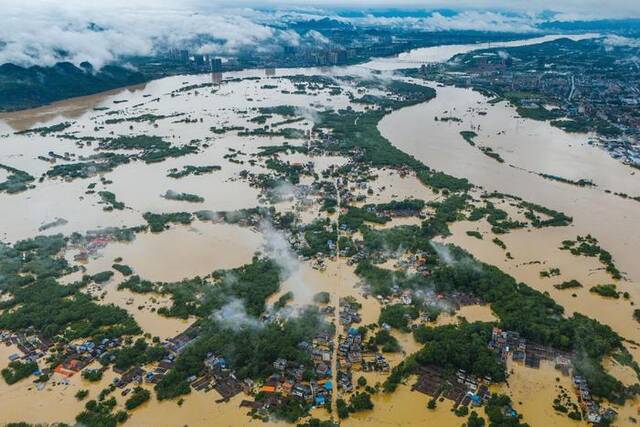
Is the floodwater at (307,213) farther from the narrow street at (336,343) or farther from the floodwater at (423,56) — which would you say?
the floodwater at (423,56)

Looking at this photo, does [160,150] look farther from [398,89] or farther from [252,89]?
[398,89]

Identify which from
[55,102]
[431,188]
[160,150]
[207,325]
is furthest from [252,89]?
[207,325]

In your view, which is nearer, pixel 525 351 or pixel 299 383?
pixel 299 383

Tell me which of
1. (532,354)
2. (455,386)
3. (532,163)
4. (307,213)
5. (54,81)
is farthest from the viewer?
(54,81)

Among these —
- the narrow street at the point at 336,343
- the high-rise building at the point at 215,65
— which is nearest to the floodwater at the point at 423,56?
the high-rise building at the point at 215,65

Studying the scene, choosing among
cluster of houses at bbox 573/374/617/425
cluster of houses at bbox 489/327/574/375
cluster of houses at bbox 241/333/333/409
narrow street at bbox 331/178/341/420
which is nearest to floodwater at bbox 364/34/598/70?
narrow street at bbox 331/178/341/420

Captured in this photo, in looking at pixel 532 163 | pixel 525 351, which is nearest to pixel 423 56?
pixel 532 163

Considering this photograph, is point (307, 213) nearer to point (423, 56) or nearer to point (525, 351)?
point (525, 351)
